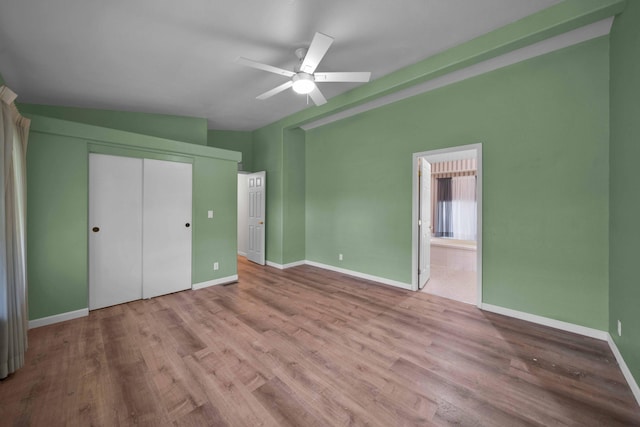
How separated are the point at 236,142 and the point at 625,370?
20.7 feet

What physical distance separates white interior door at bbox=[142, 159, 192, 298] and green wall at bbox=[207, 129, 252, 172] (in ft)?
5.93

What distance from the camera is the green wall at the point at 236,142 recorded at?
5301 mm

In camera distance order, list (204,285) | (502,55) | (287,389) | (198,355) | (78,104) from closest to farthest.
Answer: (287,389) < (198,355) < (502,55) < (78,104) < (204,285)

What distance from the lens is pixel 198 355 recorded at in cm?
215

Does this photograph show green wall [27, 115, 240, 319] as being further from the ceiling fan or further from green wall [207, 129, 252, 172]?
the ceiling fan

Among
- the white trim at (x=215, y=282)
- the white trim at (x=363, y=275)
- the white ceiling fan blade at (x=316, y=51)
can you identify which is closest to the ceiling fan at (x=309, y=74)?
the white ceiling fan blade at (x=316, y=51)

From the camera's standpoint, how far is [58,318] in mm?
2719

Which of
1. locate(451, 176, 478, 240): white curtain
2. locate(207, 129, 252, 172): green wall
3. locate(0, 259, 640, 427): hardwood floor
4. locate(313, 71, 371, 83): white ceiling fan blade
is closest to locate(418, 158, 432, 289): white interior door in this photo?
locate(0, 259, 640, 427): hardwood floor

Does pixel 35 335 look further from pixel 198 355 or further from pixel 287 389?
pixel 287 389

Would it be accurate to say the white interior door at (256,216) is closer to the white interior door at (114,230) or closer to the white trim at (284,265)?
the white trim at (284,265)

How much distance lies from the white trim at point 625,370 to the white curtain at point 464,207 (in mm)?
3897

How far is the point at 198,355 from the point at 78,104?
3825mm

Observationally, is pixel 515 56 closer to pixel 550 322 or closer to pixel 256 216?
pixel 550 322

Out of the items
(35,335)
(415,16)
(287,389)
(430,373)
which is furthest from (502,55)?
(35,335)
